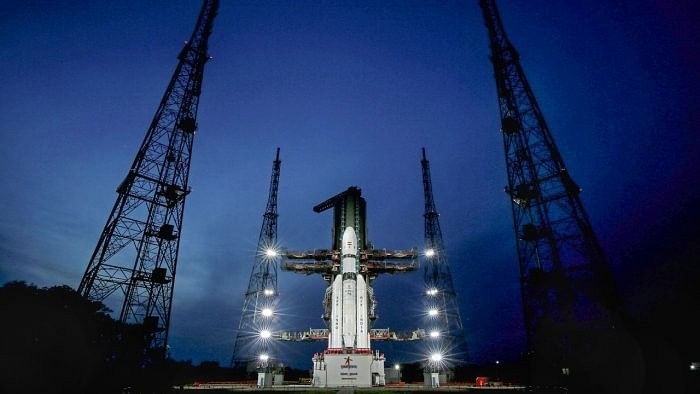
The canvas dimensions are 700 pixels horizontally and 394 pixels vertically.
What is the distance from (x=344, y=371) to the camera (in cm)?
3609

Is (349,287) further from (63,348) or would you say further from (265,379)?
(63,348)

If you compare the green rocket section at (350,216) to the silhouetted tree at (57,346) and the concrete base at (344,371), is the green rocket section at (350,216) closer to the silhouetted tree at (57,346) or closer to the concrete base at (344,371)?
the concrete base at (344,371)

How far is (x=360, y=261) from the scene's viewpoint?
48.1 meters

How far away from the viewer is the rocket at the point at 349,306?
131 ft

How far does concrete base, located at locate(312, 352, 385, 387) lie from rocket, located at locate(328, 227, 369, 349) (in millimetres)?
2345

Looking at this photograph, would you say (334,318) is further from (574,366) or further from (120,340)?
(574,366)

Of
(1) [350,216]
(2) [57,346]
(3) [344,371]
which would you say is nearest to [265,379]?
(3) [344,371]

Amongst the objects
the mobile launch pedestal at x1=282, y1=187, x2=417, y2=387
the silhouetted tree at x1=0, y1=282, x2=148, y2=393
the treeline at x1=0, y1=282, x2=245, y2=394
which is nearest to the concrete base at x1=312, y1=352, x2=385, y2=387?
the mobile launch pedestal at x1=282, y1=187, x2=417, y2=387

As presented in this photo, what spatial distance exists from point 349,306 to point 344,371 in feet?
23.0

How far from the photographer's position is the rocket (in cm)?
3991

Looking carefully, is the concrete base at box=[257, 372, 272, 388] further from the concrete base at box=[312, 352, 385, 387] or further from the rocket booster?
the rocket booster

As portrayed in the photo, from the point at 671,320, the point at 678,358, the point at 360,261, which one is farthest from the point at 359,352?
the point at 671,320

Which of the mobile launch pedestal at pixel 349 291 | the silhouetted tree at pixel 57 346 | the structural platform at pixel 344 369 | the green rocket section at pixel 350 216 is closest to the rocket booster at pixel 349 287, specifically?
the mobile launch pedestal at pixel 349 291

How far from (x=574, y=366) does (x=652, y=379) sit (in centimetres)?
640
